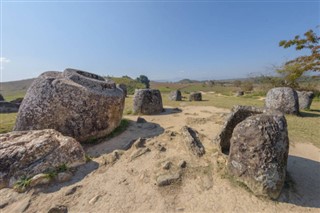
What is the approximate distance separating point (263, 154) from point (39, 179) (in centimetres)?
410

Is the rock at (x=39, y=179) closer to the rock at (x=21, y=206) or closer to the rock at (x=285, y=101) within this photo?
the rock at (x=21, y=206)

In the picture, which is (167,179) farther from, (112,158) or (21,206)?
(21,206)

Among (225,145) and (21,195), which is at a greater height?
(225,145)

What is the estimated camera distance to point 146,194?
9.89 ft

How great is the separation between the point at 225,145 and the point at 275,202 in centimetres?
180

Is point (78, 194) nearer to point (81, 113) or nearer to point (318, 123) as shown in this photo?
point (81, 113)

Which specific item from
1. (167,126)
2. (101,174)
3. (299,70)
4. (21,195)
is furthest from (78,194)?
(299,70)

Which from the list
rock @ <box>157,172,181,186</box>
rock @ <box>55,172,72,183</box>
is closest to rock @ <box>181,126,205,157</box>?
rock @ <box>157,172,181,186</box>

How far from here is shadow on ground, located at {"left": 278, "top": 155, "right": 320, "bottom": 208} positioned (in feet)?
9.33

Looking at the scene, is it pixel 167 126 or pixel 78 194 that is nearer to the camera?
pixel 78 194

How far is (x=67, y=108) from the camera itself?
516 cm

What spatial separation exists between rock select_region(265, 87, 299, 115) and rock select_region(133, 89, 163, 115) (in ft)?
20.9

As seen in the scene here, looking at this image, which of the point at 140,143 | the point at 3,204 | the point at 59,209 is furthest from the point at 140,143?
the point at 3,204

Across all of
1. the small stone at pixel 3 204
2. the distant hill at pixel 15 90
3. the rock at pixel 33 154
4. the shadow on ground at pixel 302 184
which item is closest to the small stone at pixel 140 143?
the rock at pixel 33 154
